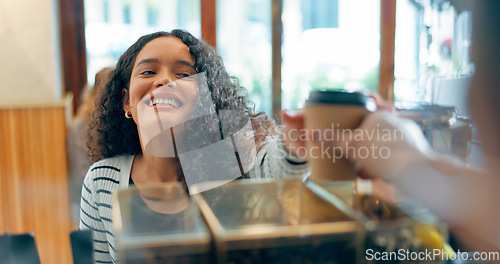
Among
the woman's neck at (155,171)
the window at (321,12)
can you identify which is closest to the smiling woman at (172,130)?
the woman's neck at (155,171)

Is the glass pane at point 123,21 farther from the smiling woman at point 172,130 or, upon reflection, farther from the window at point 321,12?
the window at point 321,12

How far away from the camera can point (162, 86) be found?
442 mm

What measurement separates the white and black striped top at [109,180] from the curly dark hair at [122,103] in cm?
2

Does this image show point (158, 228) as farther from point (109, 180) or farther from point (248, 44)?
point (248, 44)

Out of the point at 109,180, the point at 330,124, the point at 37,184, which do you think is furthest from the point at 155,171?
the point at 37,184

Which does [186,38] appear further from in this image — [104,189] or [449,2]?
[449,2]

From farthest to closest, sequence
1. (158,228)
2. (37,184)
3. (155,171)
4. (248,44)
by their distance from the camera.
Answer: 1. (37,184)
2. (248,44)
3. (155,171)
4. (158,228)

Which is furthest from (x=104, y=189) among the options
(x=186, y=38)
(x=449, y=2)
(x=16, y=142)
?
(x=16, y=142)

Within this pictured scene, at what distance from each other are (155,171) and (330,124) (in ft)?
0.72

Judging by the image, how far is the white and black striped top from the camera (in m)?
0.48

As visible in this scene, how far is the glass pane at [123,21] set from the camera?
0.54 m

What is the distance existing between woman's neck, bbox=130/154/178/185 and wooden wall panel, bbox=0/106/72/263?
0.61 feet

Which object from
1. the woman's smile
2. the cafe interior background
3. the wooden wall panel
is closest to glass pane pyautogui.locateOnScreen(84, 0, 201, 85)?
the cafe interior background

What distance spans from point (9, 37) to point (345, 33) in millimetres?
643
